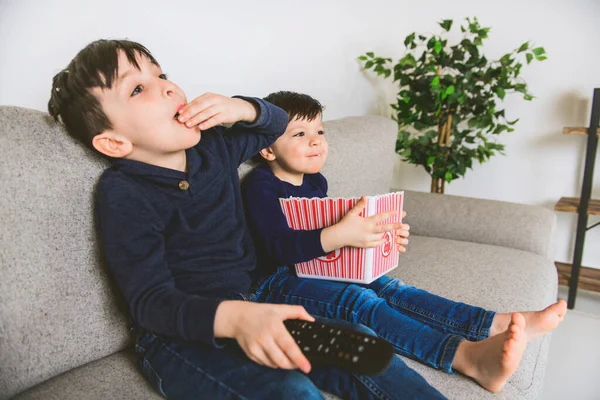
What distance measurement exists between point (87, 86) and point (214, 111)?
0.24m

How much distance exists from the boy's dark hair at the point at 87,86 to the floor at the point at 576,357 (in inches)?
63.3

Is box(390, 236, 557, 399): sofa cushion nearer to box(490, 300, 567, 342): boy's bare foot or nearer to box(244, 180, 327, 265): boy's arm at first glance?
box(490, 300, 567, 342): boy's bare foot

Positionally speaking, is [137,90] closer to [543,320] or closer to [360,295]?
[360,295]

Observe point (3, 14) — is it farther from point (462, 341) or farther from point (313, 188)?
point (462, 341)

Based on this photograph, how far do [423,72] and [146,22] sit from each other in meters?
1.26

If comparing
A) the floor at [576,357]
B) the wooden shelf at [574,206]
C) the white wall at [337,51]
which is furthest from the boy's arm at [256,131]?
the wooden shelf at [574,206]

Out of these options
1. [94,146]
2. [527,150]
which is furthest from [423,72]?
[94,146]

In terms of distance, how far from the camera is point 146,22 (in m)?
1.31

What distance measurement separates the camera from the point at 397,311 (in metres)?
1.08

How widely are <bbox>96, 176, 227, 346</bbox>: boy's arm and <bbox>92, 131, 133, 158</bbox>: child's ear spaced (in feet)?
0.17

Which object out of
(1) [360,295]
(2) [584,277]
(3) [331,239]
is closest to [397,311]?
(1) [360,295]

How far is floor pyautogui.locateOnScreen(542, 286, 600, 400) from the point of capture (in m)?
1.64

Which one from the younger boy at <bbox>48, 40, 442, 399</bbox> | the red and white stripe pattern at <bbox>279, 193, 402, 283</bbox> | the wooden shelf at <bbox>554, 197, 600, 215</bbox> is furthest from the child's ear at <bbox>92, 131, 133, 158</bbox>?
the wooden shelf at <bbox>554, 197, 600, 215</bbox>

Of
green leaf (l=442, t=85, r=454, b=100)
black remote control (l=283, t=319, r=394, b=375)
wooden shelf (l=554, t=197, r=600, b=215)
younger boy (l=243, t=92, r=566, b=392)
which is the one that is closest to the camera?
black remote control (l=283, t=319, r=394, b=375)
